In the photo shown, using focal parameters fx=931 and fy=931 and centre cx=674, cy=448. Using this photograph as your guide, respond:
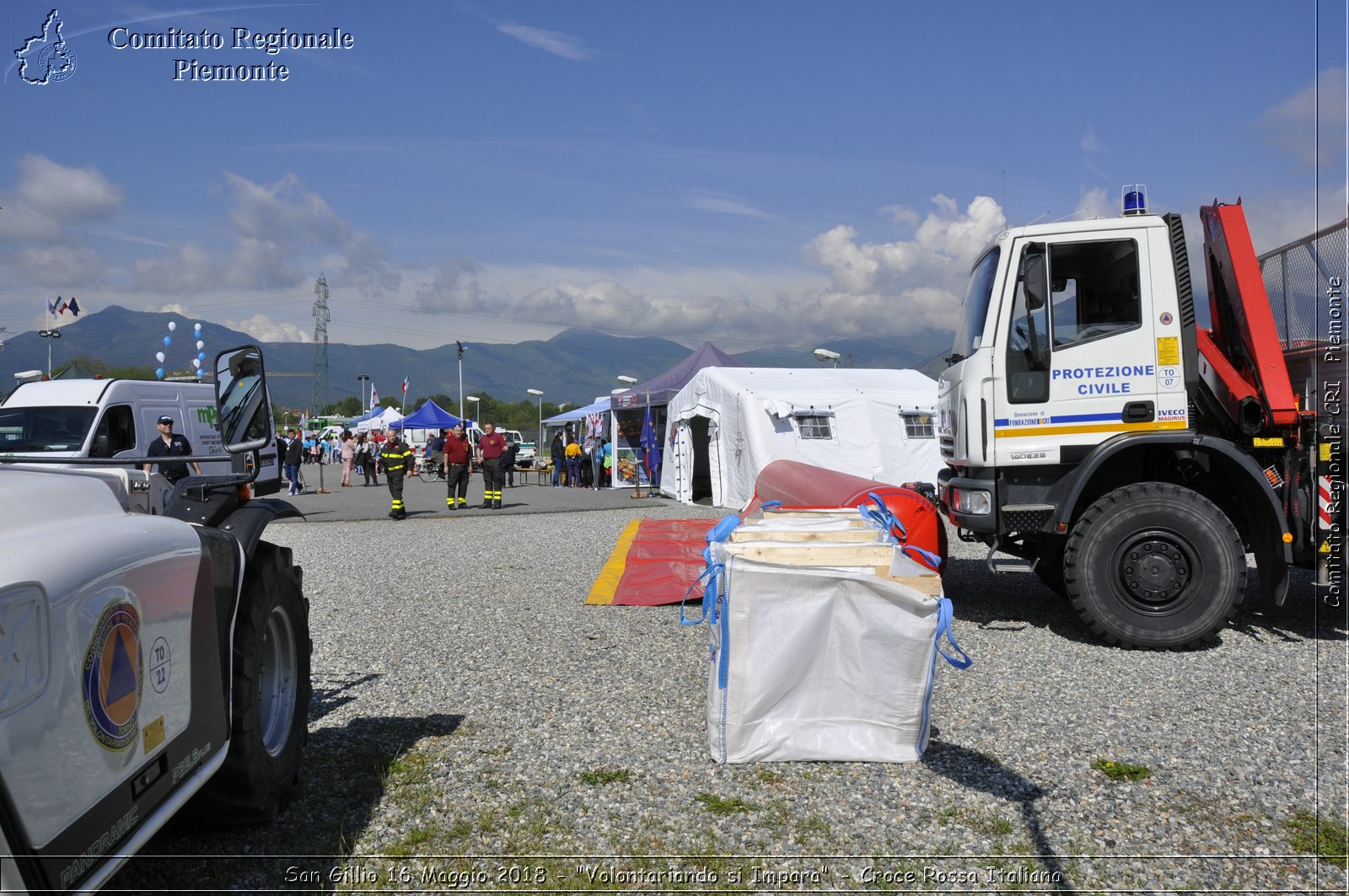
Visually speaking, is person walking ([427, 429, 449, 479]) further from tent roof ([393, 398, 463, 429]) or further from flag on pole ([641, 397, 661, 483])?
flag on pole ([641, 397, 661, 483])

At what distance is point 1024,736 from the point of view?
4863 millimetres

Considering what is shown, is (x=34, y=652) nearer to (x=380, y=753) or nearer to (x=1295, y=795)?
(x=380, y=753)

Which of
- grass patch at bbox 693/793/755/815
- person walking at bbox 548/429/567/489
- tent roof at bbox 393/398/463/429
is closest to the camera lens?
grass patch at bbox 693/793/755/815

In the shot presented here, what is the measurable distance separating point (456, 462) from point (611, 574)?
10.8m

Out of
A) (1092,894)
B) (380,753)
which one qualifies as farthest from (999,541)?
(380,753)

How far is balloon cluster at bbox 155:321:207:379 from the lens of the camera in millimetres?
3947

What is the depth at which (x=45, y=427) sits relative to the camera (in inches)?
508

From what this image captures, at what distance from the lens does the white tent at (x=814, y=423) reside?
1857cm

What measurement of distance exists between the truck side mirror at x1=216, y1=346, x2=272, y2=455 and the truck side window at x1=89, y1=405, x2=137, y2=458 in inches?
423

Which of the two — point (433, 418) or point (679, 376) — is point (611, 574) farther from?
point (433, 418)

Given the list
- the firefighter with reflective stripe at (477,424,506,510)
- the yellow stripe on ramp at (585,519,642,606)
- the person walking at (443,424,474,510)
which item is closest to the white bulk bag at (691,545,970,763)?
the yellow stripe on ramp at (585,519,642,606)

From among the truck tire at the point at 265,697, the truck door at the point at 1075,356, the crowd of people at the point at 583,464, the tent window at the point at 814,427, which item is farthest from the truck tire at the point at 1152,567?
the crowd of people at the point at 583,464

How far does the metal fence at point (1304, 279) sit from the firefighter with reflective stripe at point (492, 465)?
52.1 ft

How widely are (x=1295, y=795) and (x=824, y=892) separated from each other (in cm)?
236
